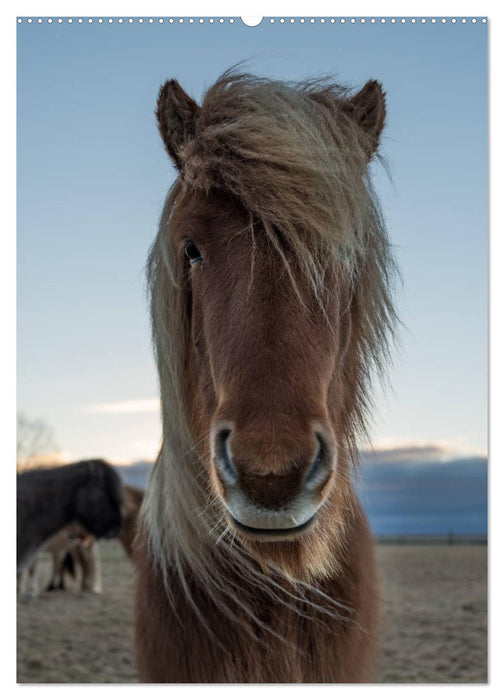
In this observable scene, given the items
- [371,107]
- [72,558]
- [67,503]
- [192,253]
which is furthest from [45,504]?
[371,107]

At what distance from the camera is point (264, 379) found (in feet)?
5.16

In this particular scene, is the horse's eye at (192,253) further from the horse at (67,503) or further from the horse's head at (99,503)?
the horse's head at (99,503)

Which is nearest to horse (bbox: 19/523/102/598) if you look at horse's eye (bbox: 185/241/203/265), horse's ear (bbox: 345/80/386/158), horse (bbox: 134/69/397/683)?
horse (bbox: 134/69/397/683)

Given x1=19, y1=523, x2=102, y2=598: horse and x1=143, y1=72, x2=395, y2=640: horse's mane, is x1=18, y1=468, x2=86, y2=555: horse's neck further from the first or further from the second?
x1=143, y1=72, x2=395, y2=640: horse's mane

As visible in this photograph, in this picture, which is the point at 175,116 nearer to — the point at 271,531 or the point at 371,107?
the point at 371,107

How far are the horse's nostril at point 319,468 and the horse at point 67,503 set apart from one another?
2100 mm

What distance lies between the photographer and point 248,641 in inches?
83.1

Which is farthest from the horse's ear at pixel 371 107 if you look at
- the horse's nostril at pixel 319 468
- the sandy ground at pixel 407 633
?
the sandy ground at pixel 407 633

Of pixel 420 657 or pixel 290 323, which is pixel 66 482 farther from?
pixel 290 323

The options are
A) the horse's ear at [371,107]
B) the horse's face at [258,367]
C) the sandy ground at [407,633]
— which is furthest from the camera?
the sandy ground at [407,633]

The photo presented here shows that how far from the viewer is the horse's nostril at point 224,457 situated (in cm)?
153

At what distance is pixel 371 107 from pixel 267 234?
683 mm

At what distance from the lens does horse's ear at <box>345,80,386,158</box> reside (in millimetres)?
2092
